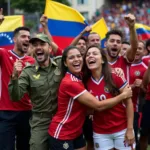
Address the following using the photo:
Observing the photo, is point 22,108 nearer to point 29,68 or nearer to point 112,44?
point 29,68

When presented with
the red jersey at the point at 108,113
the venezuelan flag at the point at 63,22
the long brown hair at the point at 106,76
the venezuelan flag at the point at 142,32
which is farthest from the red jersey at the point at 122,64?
the venezuelan flag at the point at 142,32

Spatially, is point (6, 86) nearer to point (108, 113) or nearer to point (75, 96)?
point (75, 96)

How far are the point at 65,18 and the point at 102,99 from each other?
3375 millimetres

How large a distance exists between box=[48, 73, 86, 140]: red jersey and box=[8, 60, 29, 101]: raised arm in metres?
0.50

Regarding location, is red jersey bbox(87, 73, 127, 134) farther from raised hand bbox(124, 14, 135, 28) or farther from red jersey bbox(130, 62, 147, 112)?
red jersey bbox(130, 62, 147, 112)

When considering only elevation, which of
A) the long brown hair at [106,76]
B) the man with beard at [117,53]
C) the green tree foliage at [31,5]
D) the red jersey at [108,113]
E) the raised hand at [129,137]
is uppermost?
the green tree foliage at [31,5]

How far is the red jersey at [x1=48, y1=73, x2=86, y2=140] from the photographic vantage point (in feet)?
15.3

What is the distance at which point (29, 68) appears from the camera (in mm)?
5082

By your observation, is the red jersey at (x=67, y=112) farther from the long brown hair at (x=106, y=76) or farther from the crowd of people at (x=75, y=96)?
the long brown hair at (x=106, y=76)

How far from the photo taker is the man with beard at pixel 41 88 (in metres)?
4.93

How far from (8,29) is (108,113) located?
11.5ft

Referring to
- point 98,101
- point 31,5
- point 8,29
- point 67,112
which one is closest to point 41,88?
point 67,112

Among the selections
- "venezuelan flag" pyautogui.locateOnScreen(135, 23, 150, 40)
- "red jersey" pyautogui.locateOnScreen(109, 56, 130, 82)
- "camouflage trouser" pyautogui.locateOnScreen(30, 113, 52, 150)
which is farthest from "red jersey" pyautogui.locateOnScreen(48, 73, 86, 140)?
"venezuelan flag" pyautogui.locateOnScreen(135, 23, 150, 40)

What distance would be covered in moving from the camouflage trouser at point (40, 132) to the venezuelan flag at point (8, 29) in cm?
273
